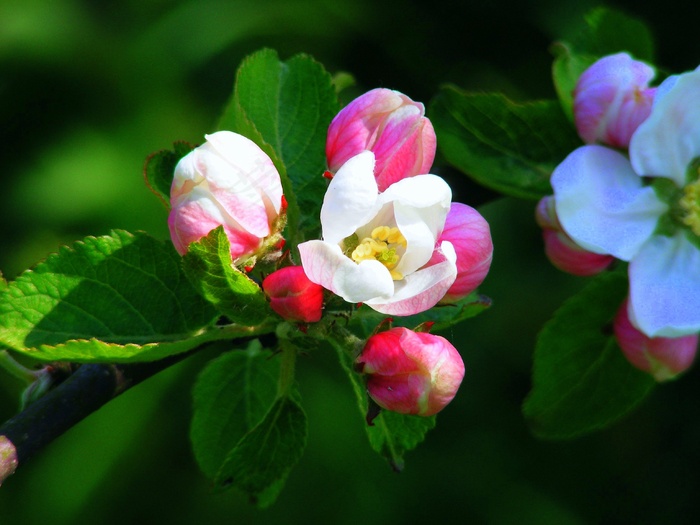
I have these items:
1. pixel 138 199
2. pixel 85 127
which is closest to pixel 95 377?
pixel 138 199

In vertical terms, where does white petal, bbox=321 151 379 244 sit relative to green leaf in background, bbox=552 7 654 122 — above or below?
above

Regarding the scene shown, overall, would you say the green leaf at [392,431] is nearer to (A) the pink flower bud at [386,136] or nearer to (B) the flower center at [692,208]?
(A) the pink flower bud at [386,136]

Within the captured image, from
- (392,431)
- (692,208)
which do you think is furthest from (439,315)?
(692,208)

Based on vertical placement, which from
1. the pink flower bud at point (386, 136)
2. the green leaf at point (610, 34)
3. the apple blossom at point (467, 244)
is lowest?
the green leaf at point (610, 34)

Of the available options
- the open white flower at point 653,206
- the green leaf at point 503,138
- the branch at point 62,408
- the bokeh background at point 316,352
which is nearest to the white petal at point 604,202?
the open white flower at point 653,206

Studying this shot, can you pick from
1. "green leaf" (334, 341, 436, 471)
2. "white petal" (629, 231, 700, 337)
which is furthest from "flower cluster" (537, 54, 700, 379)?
"green leaf" (334, 341, 436, 471)

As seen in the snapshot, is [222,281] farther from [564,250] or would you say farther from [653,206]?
[653,206]

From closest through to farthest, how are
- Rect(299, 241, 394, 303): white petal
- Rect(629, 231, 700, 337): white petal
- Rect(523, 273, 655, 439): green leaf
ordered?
Answer: Rect(299, 241, 394, 303): white petal, Rect(629, 231, 700, 337): white petal, Rect(523, 273, 655, 439): green leaf

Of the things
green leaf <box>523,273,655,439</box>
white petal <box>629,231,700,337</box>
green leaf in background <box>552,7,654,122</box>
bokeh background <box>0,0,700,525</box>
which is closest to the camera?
white petal <box>629,231,700,337</box>

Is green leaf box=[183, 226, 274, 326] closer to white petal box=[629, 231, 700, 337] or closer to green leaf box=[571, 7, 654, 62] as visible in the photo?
white petal box=[629, 231, 700, 337]
